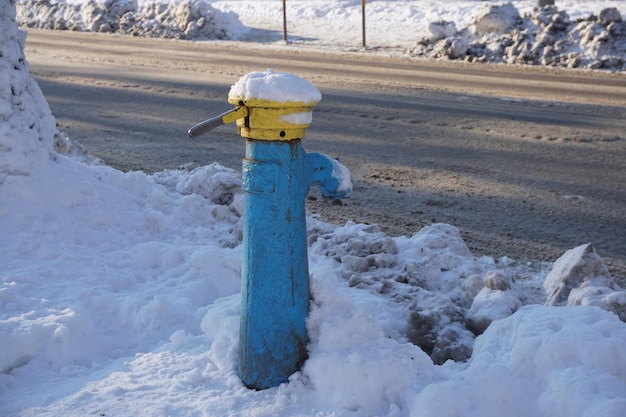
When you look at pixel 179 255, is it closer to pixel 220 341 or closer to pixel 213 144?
pixel 220 341

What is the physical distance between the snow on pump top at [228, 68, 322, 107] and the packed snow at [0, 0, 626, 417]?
707 millimetres

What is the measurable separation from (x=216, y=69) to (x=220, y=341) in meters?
9.16

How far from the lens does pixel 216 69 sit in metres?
11.5

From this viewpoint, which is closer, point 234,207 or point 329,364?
point 329,364

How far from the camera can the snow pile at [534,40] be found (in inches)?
488

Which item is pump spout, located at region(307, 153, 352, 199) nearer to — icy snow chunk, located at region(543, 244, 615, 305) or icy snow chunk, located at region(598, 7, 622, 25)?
icy snow chunk, located at region(543, 244, 615, 305)

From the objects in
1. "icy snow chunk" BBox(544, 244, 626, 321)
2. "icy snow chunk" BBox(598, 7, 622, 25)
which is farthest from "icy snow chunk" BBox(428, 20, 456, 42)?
"icy snow chunk" BBox(544, 244, 626, 321)

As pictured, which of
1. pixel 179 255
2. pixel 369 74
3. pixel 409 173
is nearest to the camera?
pixel 179 255

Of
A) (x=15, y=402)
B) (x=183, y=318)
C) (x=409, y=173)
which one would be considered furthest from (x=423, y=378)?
(x=409, y=173)

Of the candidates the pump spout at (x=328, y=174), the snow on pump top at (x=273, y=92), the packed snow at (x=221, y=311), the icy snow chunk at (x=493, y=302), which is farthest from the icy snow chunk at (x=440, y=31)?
the snow on pump top at (x=273, y=92)

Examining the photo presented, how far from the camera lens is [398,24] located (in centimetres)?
1780

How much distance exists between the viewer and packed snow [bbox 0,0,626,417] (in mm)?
2438

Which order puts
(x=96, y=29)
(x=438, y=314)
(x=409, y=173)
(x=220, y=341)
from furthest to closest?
1. (x=96, y=29)
2. (x=409, y=173)
3. (x=438, y=314)
4. (x=220, y=341)

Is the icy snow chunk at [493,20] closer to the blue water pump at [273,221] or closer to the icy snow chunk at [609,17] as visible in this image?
the icy snow chunk at [609,17]
